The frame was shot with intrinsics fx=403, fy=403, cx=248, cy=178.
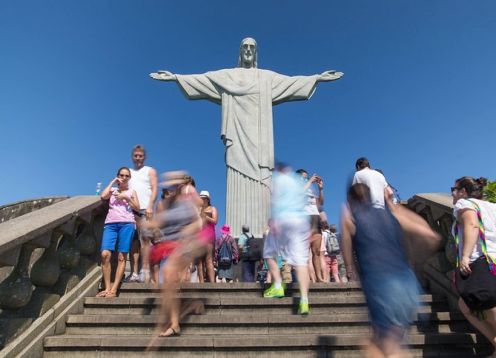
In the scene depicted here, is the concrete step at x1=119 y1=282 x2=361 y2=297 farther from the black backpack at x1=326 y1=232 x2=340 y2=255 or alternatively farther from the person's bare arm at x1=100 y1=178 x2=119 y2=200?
the black backpack at x1=326 y1=232 x2=340 y2=255

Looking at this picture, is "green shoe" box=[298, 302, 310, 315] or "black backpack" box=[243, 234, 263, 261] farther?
"black backpack" box=[243, 234, 263, 261]

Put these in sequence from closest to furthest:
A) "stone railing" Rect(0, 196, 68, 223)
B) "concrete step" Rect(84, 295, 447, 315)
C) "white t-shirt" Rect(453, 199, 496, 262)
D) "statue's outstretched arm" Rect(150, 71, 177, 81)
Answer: "white t-shirt" Rect(453, 199, 496, 262) < "concrete step" Rect(84, 295, 447, 315) < "stone railing" Rect(0, 196, 68, 223) < "statue's outstretched arm" Rect(150, 71, 177, 81)

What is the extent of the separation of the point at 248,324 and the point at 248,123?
299 inches

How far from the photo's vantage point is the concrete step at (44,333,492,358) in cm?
350

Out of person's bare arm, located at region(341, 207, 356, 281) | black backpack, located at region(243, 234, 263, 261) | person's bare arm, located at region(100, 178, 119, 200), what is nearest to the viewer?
person's bare arm, located at region(341, 207, 356, 281)

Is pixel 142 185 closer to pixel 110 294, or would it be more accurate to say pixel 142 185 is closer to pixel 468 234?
pixel 110 294

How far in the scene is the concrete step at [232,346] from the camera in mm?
3500

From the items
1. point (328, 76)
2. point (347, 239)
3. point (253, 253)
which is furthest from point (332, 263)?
point (328, 76)

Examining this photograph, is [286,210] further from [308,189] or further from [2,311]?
[2,311]

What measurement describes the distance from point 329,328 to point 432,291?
169cm

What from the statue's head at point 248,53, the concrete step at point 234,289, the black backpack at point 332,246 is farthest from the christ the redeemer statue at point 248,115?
the concrete step at point 234,289

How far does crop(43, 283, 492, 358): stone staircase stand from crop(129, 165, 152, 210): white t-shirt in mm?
1096

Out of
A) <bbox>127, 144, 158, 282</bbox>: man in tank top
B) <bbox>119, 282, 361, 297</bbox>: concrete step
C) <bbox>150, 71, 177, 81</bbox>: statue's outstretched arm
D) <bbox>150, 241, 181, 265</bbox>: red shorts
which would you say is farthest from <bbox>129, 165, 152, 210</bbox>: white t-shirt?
<bbox>150, 71, 177, 81</bbox>: statue's outstretched arm

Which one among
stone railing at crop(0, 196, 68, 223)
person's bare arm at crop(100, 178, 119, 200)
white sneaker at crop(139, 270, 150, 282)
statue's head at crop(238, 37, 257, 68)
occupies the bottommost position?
white sneaker at crop(139, 270, 150, 282)
